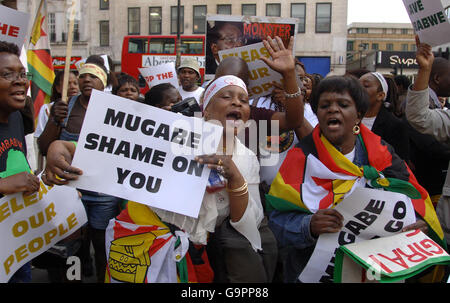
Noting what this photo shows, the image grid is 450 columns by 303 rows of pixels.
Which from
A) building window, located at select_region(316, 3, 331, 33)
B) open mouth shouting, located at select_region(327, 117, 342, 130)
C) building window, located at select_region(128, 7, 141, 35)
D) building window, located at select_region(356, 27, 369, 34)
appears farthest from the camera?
building window, located at select_region(356, 27, 369, 34)

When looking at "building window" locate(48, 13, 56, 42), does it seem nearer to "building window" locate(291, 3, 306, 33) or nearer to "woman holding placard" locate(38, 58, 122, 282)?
"building window" locate(291, 3, 306, 33)

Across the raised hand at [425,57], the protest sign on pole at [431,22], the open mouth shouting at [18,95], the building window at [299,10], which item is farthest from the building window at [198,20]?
the open mouth shouting at [18,95]

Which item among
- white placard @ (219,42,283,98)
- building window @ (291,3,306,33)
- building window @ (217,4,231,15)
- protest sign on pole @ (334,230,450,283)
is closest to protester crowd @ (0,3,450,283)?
protest sign on pole @ (334,230,450,283)

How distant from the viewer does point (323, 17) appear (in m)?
30.3

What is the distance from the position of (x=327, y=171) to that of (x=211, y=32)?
3.20 meters

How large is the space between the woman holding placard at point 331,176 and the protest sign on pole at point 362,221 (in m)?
0.04

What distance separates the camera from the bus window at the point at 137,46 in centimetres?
2191

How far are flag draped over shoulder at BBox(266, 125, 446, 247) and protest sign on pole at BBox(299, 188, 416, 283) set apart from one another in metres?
0.07

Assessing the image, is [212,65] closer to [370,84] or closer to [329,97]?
[370,84]

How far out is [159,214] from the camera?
208 centimetres

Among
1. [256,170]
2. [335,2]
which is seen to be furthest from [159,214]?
[335,2]

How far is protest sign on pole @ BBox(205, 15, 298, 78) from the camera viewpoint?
4160 millimetres
